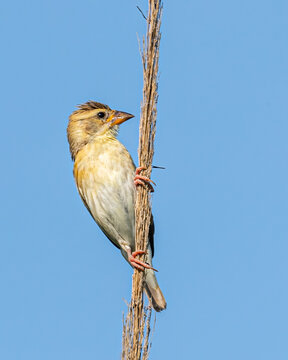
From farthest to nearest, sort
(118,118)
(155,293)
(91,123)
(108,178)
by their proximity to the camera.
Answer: (91,123) < (118,118) < (155,293) < (108,178)

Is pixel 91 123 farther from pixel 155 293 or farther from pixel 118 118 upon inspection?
pixel 155 293

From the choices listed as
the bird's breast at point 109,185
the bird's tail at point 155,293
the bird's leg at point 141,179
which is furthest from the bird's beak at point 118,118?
the bird's leg at point 141,179

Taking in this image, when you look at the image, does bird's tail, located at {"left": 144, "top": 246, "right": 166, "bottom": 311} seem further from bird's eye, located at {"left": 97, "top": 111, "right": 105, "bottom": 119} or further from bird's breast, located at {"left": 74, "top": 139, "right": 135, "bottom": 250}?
bird's eye, located at {"left": 97, "top": 111, "right": 105, "bottom": 119}

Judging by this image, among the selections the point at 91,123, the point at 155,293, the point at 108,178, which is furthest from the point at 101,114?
the point at 155,293

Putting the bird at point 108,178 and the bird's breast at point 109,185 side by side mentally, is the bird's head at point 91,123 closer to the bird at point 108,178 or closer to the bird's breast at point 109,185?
the bird at point 108,178

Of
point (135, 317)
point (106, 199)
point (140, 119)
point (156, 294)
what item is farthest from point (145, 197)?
point (156, 294)

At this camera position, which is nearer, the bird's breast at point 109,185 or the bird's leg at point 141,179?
the bird's leg at point 141,179
